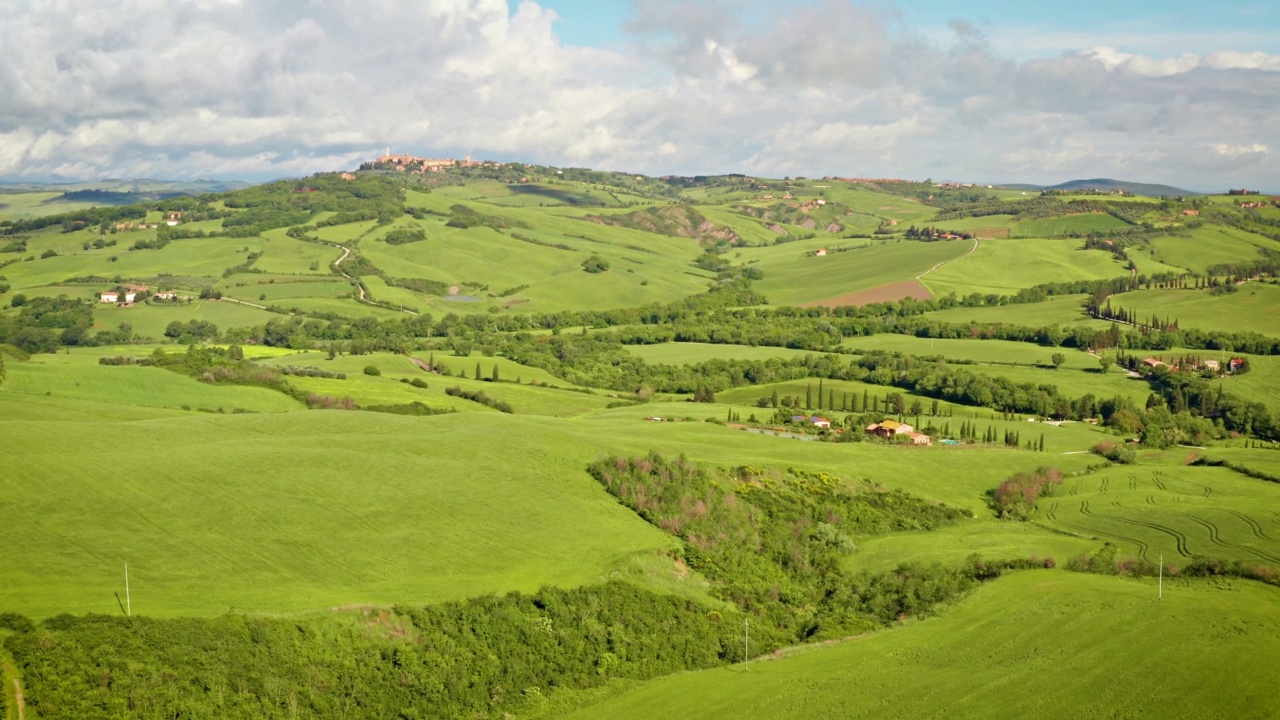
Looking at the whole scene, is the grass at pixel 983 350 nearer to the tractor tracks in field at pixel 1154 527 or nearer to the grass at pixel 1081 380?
the grass at pixel 1081 380

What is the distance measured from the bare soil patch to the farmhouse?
290ft

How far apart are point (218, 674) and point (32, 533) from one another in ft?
53.2

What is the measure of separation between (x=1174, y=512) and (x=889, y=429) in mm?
32751

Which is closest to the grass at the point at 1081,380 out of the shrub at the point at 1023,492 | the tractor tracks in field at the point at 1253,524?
the shrub at the point at 1023,492

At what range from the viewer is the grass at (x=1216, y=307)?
6245 inches

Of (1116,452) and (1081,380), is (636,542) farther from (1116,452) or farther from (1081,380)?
(1081,380)

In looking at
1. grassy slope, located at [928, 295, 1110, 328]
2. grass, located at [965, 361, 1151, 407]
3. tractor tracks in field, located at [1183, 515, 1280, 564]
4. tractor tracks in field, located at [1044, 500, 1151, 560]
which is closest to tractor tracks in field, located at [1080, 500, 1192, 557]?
tractor tracks in field, located at [1044, 500, 1151, 560]

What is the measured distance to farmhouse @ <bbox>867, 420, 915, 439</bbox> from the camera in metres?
103

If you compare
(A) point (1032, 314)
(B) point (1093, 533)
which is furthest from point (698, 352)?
(B) point (1093, 533)

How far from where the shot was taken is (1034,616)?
5347 cm

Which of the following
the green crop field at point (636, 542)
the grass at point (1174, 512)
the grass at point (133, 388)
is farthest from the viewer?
the grass at point (133, 388)

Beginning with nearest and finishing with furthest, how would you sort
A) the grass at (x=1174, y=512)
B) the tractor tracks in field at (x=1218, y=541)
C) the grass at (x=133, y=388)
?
the tractor tracks in field at (x=1218, y=541) < the grass at (x=1174, y=512) < the grass at (x=133, y=388)

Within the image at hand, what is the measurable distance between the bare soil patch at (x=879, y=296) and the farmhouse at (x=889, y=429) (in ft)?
290

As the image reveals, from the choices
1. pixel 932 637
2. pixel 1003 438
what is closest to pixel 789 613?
pixel 932 637
